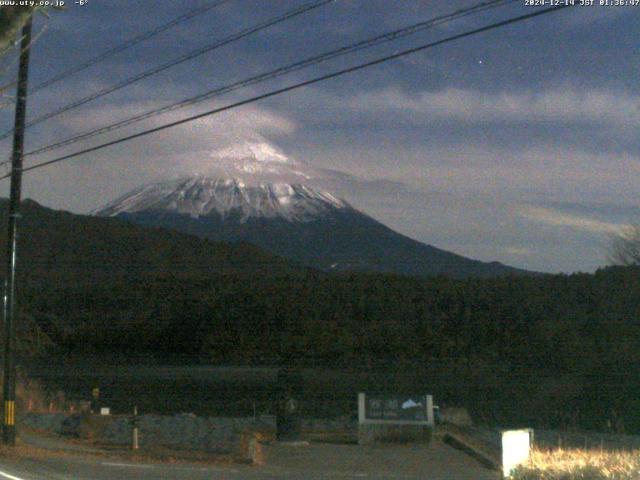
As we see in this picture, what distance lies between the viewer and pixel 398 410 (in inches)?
778

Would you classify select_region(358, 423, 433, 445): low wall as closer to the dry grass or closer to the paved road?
the paved road

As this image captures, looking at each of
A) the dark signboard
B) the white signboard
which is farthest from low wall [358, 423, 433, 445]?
the white signboard

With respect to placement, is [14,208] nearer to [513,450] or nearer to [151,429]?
[151,429]

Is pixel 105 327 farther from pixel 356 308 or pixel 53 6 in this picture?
pixel 53 6

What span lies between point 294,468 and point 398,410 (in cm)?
444

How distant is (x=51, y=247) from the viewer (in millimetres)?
70125

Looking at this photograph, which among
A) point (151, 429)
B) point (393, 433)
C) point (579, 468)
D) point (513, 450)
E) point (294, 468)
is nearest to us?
point (579, 468)

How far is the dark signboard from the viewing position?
19656 mm

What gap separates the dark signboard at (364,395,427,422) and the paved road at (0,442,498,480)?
3.91ft

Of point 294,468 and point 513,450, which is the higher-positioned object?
point 513,450

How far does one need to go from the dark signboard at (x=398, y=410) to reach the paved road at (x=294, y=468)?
3.91 feet

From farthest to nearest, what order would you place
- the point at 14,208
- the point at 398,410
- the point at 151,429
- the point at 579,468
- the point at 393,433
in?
the point at 151,429, the point at 398,410, the point at 393,433, the point at 14,208, the point at 579,468

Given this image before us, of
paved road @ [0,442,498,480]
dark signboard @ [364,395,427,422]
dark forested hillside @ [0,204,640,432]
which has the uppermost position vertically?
dark forested hillside @ [0,204,640,432]

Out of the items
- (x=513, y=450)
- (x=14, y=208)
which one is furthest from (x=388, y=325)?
(x=513, y=450)
